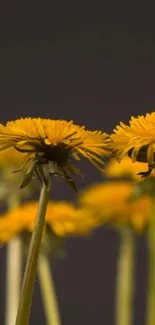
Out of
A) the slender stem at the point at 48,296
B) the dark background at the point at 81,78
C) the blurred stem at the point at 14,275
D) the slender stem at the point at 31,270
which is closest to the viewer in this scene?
the slender stem at the point at 31,270

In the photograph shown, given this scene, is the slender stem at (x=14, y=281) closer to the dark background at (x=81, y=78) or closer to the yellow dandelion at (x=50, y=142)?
the yellow dandelion at (x=50, y=142)

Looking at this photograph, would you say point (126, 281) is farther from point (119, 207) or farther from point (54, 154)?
point (54, 154)

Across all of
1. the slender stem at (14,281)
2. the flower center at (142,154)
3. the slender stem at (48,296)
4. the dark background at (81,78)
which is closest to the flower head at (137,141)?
the flower center at (142,154)

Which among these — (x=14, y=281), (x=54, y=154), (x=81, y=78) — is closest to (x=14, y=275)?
(x=14, y=281)

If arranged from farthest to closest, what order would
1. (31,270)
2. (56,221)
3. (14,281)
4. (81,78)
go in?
(81,78), (14,281), (56,221), (31,270)

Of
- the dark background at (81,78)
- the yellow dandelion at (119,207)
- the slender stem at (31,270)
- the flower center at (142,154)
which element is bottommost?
the slender stem at (31,270)

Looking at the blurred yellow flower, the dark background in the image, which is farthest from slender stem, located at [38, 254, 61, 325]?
the dark background
